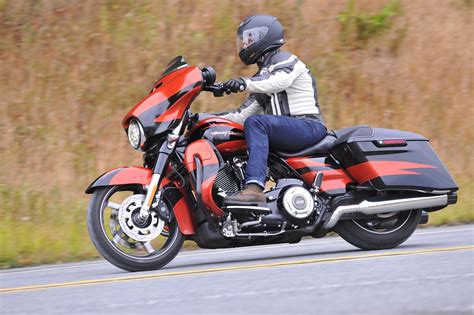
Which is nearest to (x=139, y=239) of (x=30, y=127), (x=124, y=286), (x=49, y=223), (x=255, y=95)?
(x=124, y=286)

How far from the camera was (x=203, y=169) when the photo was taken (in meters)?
8.08

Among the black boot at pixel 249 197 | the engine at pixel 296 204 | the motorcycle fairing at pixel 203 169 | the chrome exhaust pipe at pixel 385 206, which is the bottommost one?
the chrome exhaust pipe at pixel 385 206

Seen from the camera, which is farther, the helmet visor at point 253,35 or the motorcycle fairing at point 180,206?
the helmet visor at point 253,35

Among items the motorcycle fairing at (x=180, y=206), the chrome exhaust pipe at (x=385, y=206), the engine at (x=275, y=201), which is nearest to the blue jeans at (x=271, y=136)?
the engine at (x=275, y=201)

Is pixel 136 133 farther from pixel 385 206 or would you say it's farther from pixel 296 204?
pixel 385 206

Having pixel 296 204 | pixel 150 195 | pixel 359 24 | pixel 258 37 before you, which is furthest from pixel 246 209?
pixel 359 24

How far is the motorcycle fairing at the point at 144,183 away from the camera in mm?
7883

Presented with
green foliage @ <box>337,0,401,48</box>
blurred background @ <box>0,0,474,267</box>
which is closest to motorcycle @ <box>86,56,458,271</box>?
blurred background @ <box>0,0,474,267</box>

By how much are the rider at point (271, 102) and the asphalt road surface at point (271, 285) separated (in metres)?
0.92

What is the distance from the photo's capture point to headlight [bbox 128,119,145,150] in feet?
26.4

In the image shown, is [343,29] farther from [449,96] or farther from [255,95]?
[255,95]

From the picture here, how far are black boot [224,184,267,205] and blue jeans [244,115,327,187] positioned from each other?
0.05 metres

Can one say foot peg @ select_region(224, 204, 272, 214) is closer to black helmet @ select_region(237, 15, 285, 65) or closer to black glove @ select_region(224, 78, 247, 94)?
black glove @ select_region(224, 78, 247, 94)

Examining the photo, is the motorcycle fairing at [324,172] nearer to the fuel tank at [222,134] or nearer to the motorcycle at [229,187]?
the motorcycle at [229,187]
